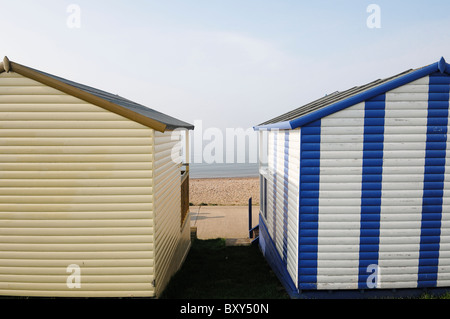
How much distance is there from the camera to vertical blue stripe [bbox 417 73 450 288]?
20.2ft

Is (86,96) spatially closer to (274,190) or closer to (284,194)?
(284,194)

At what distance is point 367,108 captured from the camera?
20.1ft

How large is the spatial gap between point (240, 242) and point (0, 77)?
989 cm

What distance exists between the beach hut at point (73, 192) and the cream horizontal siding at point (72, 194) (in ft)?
0.06

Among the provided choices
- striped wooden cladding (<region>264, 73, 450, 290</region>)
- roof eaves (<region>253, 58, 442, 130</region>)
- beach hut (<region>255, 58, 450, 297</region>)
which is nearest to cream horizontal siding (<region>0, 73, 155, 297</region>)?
roof eaves (<region>253, 58, 442, 130</region>)

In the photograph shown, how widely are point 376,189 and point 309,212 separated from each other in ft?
4.49

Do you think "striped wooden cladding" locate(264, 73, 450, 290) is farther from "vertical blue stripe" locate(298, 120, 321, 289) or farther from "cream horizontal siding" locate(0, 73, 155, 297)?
"cream horizontal siding" locate(0, 73, 155, 297)

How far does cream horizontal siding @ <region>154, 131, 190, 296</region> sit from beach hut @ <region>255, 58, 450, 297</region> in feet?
8.64

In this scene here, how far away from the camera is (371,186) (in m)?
6.25

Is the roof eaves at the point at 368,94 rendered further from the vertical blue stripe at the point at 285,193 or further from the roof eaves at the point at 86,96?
the roof eaves at the point at 86,96

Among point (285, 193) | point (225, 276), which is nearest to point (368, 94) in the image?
point (285, 193)

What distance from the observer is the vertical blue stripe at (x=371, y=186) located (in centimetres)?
614

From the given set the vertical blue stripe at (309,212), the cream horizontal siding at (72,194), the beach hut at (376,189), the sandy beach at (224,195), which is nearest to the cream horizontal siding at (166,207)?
the cream horizontal siding at (72,194)
